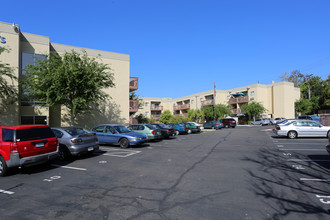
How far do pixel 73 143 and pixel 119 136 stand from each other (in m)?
3.70

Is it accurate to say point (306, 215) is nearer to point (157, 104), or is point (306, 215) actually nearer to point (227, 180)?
point (227, 180)

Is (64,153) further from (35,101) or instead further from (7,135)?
(35,101)

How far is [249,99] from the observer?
49.3m

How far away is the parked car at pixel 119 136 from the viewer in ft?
40.3

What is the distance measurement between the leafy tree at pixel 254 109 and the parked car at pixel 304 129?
98.0ft

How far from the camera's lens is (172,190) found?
5.12m

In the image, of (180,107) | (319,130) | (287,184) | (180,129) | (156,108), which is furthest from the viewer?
(180,107)

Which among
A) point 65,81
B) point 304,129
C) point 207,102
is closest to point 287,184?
point 304,129

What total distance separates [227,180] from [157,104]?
62.9m

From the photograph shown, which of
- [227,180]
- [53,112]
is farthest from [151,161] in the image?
[53,112]

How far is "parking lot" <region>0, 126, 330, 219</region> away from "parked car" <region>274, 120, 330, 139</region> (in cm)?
868

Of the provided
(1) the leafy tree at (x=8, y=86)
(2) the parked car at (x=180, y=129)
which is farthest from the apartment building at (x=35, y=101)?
(2) the parked car at (x=180, y=129)

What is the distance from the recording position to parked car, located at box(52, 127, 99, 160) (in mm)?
8992

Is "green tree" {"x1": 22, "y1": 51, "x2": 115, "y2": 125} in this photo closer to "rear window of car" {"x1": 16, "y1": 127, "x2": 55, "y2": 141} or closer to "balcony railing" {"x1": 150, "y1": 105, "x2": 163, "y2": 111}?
"rear window of car" {"x1": 16, "y1": 127, "x2": 55, "y2": 141}
